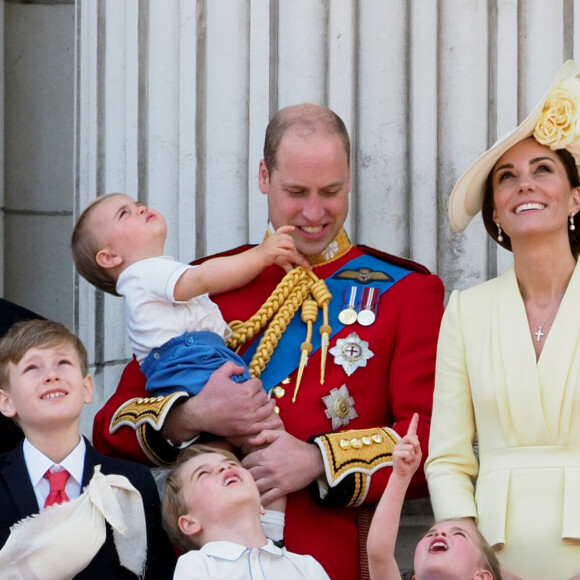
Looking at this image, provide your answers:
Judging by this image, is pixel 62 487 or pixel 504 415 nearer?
pixel 62 487

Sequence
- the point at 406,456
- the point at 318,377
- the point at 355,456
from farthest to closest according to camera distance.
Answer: the point at 318,377 → the point at 355,456 → the point at 406,456

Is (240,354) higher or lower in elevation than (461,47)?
lower

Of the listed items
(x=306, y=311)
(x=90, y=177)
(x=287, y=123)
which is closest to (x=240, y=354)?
(x=306, y=311)

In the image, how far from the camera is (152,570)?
5.20 meters

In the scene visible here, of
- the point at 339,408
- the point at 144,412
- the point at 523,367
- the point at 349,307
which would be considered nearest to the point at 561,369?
the point at 523,367

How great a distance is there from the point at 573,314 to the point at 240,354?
100 cm

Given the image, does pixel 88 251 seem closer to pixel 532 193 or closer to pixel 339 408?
pixel 339 408

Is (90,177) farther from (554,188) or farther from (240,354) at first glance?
(554,188)

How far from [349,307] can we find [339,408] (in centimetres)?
32

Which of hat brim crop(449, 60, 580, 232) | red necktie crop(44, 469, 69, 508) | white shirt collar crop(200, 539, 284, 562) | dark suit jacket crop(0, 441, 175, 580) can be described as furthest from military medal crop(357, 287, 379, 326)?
red necktie crop(44, 469, 69, 508)

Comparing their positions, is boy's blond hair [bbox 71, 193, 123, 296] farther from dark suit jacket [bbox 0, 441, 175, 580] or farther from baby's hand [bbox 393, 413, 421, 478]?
baby's hand [bbox 393, 413, 421, 478]

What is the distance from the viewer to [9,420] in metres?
5.49

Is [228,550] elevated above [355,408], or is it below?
below

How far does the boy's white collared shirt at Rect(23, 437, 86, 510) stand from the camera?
5.08m
